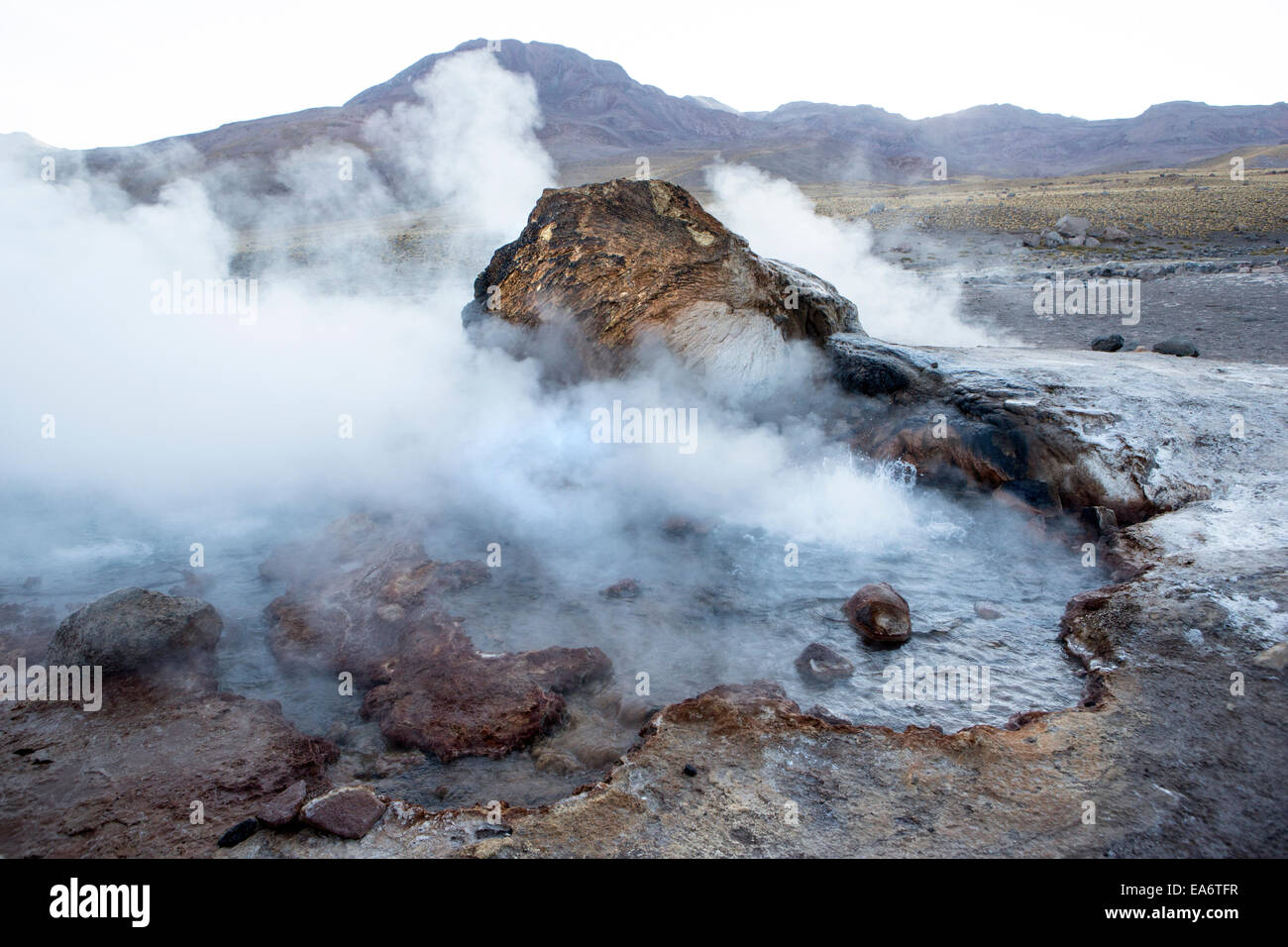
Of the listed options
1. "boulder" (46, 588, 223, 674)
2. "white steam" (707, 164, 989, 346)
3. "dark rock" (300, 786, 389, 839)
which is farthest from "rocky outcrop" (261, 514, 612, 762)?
"white steam" (707, 164, 989, 346)

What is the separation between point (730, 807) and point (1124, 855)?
4.16 feet

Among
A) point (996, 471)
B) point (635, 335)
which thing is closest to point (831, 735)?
point (996, 471)

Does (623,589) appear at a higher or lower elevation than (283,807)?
higher

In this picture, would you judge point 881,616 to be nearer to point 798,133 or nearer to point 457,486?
point 457,486

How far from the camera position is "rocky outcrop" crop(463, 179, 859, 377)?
652 cm

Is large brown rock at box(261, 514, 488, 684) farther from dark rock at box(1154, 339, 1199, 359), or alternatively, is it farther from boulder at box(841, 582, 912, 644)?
dark rock at box(1154, 339, 1199, 359)

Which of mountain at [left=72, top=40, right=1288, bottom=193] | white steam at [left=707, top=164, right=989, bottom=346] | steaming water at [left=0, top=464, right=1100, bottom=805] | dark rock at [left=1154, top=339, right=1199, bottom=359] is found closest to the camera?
steaming water at [left=0, top=464, right=1100, bottom=805]

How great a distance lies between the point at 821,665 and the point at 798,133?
302 ft

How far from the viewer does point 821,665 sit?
3.64 meters

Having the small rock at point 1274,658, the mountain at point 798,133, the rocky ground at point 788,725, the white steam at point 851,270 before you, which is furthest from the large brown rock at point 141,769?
the mountain at point 798,133

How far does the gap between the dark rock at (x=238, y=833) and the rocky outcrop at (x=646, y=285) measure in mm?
4872

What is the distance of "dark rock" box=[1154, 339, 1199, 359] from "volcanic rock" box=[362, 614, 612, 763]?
779cm

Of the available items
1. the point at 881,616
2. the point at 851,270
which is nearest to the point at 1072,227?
the point at 851,270

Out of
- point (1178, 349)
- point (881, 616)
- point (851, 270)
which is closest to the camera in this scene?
point (881, 616)
